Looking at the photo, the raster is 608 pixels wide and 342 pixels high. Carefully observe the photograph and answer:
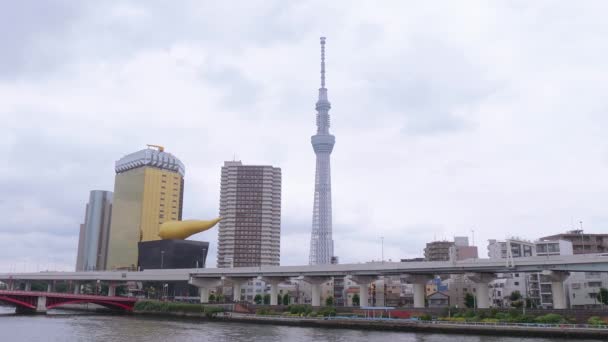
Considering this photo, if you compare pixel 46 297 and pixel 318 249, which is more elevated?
pixel 318 249

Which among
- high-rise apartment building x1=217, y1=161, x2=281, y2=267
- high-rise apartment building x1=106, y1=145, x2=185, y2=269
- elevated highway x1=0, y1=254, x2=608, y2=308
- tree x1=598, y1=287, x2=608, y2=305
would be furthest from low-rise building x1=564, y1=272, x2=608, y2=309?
high-rise apartment building x1=106, y1=145, x2=185, y2=269

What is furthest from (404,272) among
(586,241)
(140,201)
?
(140,201)

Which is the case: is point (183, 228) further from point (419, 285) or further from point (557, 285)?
point (557, 285)

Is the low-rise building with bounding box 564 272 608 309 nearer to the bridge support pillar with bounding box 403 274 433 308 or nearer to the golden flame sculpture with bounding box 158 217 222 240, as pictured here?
the bridge support pillar with bounding box 403 274 433 308

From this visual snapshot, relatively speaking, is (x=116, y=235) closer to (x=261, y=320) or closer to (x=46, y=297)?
(x=46, y=297)

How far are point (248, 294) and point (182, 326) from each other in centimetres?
7198

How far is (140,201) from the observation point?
469 feet

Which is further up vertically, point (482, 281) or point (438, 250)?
point (438, 250)

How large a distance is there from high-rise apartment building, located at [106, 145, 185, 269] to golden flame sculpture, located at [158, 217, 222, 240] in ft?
120

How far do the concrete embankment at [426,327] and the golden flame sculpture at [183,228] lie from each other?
38129 mm

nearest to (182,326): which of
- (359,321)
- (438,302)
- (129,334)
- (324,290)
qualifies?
(129,334)

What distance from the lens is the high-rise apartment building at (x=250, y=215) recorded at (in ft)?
522

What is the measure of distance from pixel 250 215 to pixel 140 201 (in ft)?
109

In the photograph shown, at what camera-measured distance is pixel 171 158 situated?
497 ft
